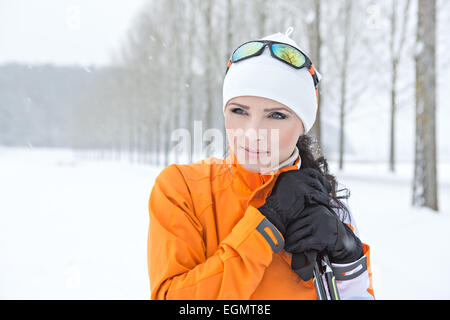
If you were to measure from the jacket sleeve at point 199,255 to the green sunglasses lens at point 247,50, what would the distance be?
643 millimetres

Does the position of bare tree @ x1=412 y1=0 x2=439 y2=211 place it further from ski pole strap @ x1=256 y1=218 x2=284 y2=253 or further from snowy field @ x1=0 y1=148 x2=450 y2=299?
ski pole strap @ x1=256 y1=218 x2=284 y2=253

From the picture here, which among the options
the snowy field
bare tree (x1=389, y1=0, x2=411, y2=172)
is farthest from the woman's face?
bare tree (x1=389, y1=0, x2=411, y2=172)

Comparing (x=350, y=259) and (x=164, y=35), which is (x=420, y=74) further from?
(x=164, y=35)

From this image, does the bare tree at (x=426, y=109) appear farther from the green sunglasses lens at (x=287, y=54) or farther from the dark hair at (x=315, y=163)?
the green sunglasses lens at (x=287, y=54)

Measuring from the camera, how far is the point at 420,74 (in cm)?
598

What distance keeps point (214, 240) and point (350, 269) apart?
1.67 ft

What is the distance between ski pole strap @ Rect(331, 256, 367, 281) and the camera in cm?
108

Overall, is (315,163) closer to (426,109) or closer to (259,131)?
(259,131)

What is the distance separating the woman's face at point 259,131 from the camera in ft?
3.55

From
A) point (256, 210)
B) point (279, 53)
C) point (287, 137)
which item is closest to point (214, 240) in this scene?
point (256, 210)

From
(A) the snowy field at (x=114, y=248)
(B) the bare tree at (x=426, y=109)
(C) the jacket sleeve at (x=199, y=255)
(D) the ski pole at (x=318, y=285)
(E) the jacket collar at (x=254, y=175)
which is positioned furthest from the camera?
(B) the bare tree at (x=426, y=109)

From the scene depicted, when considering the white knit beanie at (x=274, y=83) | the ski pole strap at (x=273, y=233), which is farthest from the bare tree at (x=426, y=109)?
the ski pole strap at (x=273, y=233)

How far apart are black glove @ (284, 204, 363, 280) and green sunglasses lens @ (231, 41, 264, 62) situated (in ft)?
2.23

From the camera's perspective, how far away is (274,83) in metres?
1.13
